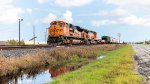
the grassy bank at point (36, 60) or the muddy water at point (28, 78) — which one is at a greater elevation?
the grassy bank at point (36, 60)

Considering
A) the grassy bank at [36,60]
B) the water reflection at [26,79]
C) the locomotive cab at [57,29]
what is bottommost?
the water reflection at [26,79]

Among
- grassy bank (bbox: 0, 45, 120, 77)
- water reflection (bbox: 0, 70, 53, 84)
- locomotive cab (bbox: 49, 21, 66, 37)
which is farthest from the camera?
locomotive cab (bbox: 49, 21, 66, 37)

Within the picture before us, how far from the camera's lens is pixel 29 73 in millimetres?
27422

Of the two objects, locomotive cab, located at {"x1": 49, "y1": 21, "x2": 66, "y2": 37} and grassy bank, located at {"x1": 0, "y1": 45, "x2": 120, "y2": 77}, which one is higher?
locomotive cab, located at {"x1": 49, "y1": 21, "x2": 66, "y2": 37}

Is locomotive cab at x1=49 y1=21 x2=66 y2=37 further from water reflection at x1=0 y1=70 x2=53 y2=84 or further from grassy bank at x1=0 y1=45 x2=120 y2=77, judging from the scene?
water reflection at x1=0 y1=70 x2=53 y2=84

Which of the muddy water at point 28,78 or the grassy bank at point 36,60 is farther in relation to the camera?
the grassy bank at point 36,60

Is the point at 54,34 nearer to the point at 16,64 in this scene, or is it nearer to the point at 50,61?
the point at 50,61

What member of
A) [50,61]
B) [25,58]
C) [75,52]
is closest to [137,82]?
[25,58]

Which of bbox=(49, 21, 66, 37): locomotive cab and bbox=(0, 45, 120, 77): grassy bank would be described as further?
bbox=(49, 21, 66, 37): locomotive cab

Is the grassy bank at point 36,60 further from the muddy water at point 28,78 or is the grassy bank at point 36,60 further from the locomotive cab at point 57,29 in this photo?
the locomotive cab at point 57,29

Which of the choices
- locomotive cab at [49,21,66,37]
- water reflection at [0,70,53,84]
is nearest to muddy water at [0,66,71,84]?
water reflection at [0,70,53,84]

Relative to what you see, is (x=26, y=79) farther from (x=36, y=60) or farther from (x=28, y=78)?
(x=36, y=60)

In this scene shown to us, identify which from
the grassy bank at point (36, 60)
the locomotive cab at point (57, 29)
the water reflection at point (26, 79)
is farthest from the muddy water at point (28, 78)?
the locomotive cab at point (57, 29)

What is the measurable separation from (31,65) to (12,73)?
4.70m
